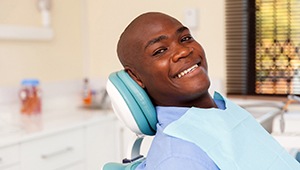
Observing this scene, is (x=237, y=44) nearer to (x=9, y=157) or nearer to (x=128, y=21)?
(x=128, y=21)

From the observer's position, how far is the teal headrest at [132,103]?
1069mm

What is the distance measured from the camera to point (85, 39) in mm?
2965

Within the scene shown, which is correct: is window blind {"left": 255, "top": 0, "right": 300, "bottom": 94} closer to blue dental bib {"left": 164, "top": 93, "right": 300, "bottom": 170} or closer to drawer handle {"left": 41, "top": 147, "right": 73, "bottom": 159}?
drawer handle {"left": 41, "top": 147, "right": 73, "bottom": 159}

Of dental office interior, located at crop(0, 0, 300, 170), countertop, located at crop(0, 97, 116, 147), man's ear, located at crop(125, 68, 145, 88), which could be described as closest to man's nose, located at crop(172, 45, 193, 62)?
man's ear, located at crop(125, 68, 145, 88)

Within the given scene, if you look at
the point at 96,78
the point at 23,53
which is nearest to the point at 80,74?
the point at 96,78

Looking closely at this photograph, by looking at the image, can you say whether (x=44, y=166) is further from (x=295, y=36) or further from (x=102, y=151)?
(x=295, y=36)

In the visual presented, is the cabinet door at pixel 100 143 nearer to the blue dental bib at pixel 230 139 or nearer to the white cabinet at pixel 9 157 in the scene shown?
the white cabinet at pixel 9 157

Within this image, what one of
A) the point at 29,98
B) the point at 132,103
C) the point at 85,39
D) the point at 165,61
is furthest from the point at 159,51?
the point at 85,39

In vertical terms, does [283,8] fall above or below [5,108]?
above

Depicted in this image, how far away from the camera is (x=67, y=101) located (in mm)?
2809

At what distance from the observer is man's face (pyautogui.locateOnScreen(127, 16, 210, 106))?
1034 millimetres

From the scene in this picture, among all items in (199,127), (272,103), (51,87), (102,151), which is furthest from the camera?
(51,87)

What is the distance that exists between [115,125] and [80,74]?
1.98 ft

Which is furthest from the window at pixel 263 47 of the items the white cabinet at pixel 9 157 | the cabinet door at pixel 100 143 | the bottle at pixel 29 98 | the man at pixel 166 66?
the man at pixel 166 66
